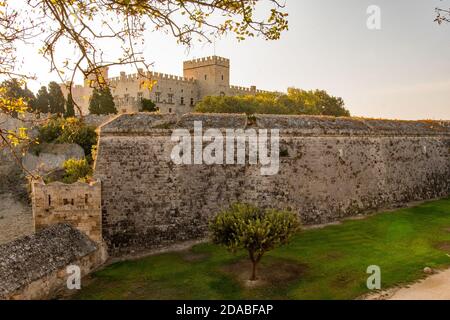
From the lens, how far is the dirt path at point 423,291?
1273cm

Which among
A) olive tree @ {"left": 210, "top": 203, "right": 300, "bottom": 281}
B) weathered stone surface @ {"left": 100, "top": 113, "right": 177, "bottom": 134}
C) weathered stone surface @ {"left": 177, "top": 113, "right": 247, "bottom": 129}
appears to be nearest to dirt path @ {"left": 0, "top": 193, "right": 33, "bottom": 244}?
weathered stone surface @ {"left": 100, "top": 113, "right": 177, "bottom": 134}

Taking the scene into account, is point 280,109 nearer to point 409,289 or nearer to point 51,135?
point 51,135

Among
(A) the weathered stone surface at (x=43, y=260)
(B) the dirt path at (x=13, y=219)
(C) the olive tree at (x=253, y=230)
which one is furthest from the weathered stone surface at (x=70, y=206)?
(B) the dirt path at (x=13, y=219)

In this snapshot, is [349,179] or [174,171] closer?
[174,171]

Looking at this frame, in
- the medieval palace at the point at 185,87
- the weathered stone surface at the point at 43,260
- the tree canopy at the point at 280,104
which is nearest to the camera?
the weathered stone surface at the point at 43,260

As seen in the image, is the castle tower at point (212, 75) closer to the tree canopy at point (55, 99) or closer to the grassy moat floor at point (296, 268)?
the tree canopy at point (55, 99)

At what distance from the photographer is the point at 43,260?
14.8 m

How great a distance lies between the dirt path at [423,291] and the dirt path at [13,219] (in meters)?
21.5

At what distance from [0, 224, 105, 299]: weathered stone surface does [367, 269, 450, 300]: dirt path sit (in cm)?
1036

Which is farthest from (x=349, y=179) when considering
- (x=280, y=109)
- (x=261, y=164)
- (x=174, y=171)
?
(x=280, y=109)

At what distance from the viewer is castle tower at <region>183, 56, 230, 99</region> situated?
6875 cm
